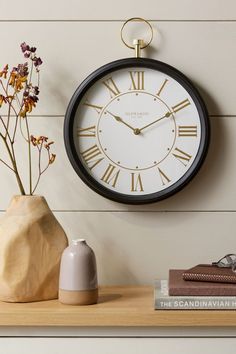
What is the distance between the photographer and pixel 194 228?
158cm

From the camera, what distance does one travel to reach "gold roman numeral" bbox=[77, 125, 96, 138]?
1564 mm

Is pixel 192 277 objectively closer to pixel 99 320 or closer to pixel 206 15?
pixel 99 320

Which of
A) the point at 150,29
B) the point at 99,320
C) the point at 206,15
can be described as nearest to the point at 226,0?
the point at 206,15

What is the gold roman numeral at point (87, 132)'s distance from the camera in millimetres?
1564

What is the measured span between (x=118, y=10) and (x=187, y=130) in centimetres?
35

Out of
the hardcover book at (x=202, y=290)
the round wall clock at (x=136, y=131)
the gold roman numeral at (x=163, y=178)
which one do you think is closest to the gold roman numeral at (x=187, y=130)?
the round wall clock at (x=136, y=131)

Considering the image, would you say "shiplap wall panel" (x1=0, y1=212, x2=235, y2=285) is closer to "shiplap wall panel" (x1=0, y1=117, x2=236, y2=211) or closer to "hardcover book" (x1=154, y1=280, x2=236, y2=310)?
"shiplap wall panel" (x1=0, y1=117, x2=236, y2=211)

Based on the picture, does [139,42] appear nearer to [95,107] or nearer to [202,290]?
[95,107]

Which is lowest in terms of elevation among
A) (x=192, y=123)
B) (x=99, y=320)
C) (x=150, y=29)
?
(x=99, y=320)

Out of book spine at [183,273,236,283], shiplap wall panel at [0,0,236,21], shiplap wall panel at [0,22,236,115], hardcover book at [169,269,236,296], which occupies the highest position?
shiplap wall panel at [0,0,236,21]

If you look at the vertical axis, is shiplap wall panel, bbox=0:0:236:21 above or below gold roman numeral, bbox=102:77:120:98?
above

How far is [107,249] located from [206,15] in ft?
2.07

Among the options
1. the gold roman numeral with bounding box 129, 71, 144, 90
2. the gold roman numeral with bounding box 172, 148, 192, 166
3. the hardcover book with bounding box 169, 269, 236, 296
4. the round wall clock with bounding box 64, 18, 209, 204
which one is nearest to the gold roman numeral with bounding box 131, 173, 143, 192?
the round wall clock with bounding box 64, 18, 209, 204

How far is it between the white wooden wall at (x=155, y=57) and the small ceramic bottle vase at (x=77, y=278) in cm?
25
